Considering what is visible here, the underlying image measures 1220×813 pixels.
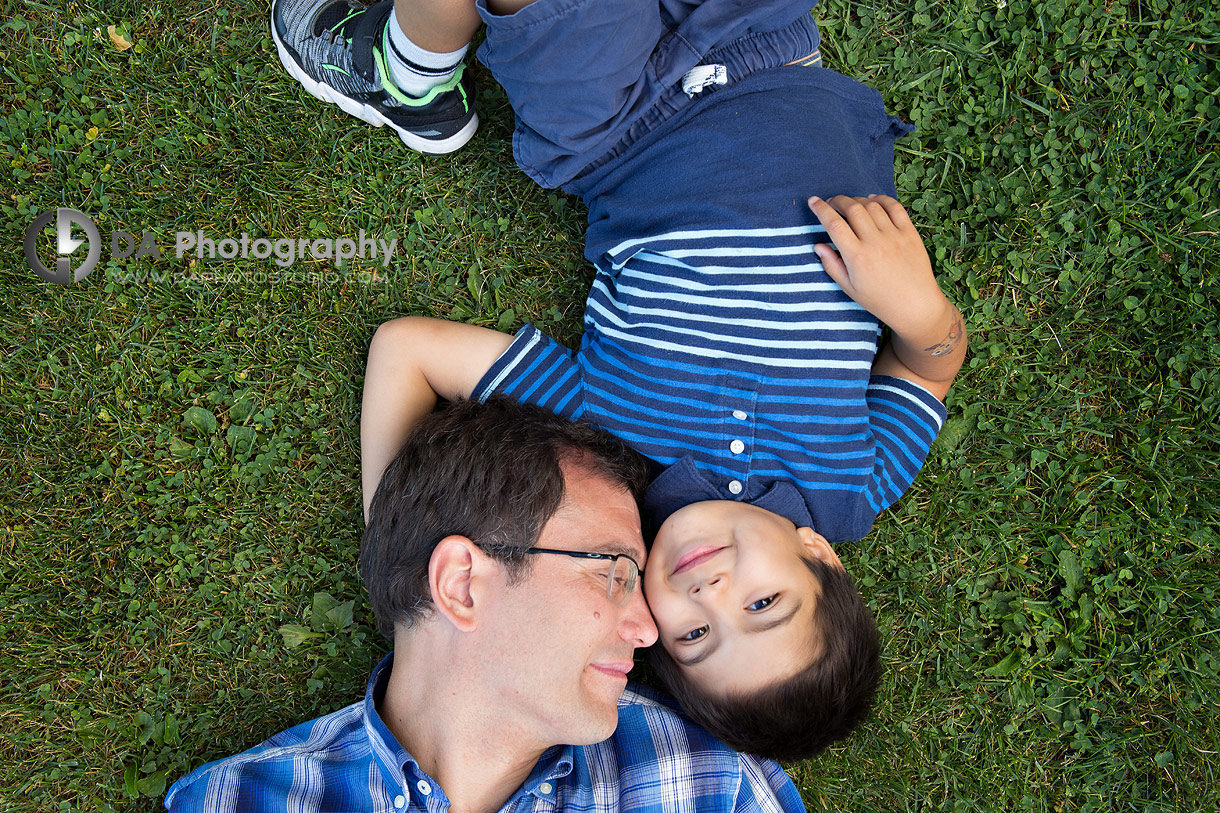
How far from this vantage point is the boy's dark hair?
2.64m

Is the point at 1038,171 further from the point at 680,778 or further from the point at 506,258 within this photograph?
the point at 680,778

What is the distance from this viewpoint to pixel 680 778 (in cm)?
291

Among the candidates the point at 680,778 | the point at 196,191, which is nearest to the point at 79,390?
the point at 196,191

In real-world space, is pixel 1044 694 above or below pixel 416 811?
below

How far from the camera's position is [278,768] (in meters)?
2.78

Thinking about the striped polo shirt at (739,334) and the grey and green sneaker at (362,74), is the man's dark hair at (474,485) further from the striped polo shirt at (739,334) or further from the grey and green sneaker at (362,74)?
the grey and green sneaker at (362,74)

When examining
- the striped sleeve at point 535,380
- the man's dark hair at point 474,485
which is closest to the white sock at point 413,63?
the striped sleeve at point 535,380

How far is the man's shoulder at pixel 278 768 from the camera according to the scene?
2688 mm

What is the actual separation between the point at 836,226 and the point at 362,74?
188 cm

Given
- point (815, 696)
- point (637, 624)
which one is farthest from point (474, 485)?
point (815, 696)

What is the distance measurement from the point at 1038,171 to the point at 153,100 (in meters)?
3.63

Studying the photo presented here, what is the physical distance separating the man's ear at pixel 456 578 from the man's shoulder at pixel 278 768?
687mm

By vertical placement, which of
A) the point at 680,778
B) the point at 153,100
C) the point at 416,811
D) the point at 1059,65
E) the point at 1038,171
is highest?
the point at 153,100

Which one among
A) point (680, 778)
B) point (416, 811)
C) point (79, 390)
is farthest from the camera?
point (79, 390)
